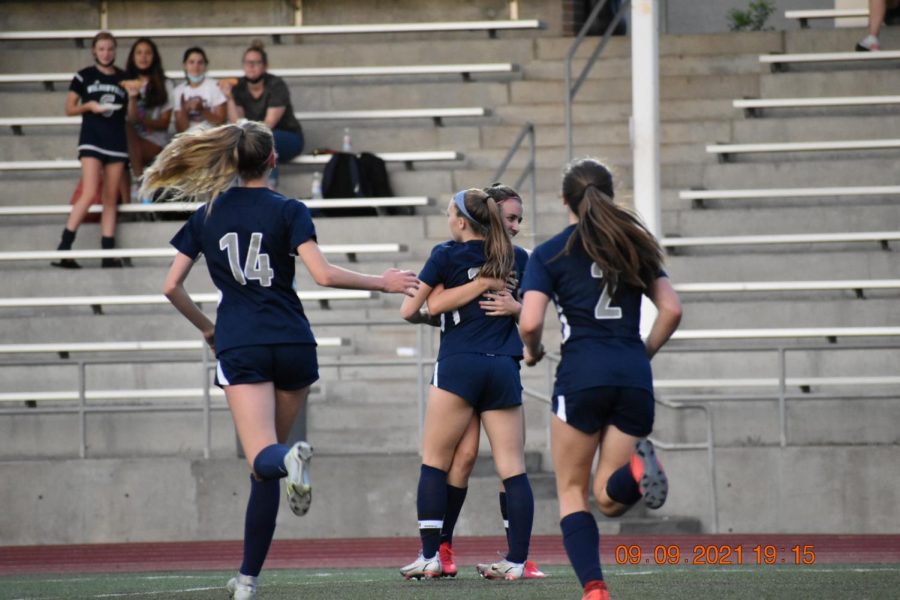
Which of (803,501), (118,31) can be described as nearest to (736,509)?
(803,501)

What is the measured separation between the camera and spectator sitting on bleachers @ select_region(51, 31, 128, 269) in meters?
14.5

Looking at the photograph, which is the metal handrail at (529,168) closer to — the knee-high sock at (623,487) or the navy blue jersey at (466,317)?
the navy blue jersey at (466,317)

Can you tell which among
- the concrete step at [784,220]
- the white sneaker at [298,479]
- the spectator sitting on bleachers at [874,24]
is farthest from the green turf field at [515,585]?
the spectator sitting on bleachers at [874,24]

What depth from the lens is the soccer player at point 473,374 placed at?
7.73m

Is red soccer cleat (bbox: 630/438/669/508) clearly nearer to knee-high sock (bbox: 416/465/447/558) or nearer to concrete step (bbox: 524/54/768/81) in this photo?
knee-high sock (bbox: 416/465/447/558)

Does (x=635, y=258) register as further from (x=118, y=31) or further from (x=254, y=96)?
(x=118, y=31)

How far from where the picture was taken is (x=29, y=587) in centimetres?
877

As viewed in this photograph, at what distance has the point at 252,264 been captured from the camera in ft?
21.9

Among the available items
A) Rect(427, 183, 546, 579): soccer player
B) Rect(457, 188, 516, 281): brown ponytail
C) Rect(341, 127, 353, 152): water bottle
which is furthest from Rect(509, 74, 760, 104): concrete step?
Rect(457, 188, 516, 281): brown ponytail

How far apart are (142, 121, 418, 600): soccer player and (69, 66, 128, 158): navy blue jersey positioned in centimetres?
786

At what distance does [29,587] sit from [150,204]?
6.55 m

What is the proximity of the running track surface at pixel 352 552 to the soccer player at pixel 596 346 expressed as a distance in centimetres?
377

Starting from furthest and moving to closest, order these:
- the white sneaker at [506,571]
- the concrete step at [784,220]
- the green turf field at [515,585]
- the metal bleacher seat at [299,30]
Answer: the metal bleacher seat at [299,30]
the concrete step at [784,220]
the white sneaker at [506,571]
the green turf field at [515,585]

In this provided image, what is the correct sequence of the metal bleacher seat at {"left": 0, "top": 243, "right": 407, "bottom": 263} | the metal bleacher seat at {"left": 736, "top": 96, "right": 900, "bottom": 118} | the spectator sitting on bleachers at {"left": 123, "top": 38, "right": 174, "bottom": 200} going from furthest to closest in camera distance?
the metal bleacher seat at {"left": 736, "top": 96, "right": 900, "bottom": 118} < the spectator sitting on bleachers at {"left": 123, "top": 38, "right": 174, "bottom": 200} < the metal bleacher seat at {"left": 0, "top": 243, "right": 407, "bottom": 263}
